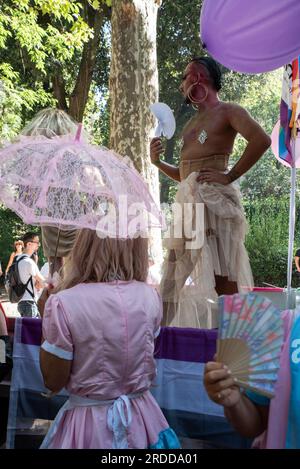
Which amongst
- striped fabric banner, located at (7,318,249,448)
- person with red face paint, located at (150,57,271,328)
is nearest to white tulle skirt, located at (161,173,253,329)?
person with red face paint, located at (150,57,271,328)

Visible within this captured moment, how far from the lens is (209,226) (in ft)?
10.5

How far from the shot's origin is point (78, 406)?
1860 mm

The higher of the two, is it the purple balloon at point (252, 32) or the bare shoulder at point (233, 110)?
the purple balloon at point (252, 32)

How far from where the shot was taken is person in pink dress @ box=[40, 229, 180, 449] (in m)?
1.80

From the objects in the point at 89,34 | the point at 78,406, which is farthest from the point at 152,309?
the point at 89,34

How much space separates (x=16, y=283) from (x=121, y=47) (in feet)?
10.9

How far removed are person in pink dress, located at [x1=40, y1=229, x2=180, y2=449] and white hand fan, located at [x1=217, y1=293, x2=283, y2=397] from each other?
2.11 feet

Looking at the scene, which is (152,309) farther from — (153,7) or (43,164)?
(153,7)

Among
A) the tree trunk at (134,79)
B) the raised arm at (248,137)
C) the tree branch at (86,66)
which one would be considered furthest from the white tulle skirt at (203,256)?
the tree branch at (86,66)

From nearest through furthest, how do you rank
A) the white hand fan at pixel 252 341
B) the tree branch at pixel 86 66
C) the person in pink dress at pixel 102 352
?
the white hand fan at pixel 252 341
the person in pink dress at pixel 102 352
the tree branch at pixel 86 66

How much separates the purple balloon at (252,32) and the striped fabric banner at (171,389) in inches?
61.2

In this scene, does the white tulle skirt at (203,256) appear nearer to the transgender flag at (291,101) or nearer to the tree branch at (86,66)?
the transgender flag at (291,101)

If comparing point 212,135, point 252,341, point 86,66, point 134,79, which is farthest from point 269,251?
point 252,341

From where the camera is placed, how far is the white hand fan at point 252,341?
1.26 metres
